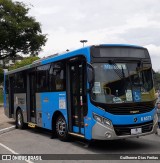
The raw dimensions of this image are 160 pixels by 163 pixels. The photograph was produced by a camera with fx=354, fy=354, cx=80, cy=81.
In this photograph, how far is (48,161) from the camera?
8.61 meters

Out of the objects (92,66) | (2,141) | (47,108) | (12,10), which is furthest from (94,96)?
(12,10)

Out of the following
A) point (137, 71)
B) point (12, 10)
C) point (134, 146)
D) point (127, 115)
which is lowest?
point (134, 146)

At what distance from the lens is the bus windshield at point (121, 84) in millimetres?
9625

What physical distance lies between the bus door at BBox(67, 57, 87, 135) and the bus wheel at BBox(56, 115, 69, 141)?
441 millimetres

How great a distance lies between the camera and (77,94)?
34.9ft

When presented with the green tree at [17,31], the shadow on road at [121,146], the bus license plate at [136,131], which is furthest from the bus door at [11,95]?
the green tree at [17,31]

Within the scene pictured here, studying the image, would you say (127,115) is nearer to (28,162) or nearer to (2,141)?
(28,162)

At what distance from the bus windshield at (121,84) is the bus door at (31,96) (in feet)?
17.3

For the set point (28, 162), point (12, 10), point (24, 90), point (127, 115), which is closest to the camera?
point (28, 162)

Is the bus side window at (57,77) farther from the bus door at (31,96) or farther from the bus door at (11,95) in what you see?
the bus door at (11,95)

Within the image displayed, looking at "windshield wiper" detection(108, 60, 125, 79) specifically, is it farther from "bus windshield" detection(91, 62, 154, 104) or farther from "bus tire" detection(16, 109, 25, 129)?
"bus tire" detection(16, 109, 25, 129)

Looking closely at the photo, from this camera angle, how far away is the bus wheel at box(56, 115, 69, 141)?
11.4m

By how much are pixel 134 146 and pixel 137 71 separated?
2248 millimetres

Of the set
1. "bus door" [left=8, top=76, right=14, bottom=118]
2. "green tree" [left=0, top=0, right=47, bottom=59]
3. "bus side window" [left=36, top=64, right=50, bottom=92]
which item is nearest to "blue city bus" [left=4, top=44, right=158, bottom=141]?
"bus side window" [left=36, top=64, right=50, bottom=92]
